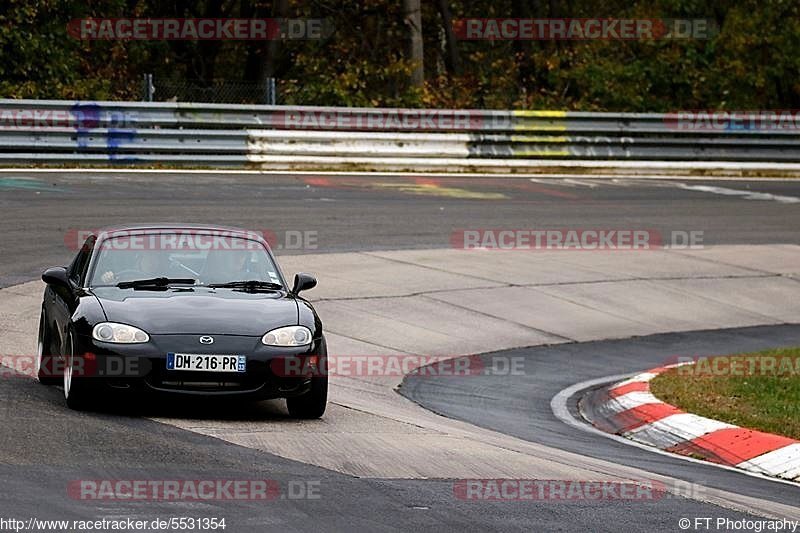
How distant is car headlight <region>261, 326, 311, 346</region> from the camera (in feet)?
31.3

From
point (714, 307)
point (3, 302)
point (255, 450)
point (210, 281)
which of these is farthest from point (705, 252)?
point (255, 450)

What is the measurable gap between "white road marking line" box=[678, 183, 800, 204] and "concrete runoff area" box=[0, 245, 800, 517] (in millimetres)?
4771

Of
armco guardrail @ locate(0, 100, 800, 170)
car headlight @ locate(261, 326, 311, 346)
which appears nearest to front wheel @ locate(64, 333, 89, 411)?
car headlight @ locate(261, 326, 311, 346)

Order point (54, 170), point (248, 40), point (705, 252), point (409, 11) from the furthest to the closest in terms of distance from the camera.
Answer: point (248, 40)
point (409, 11)
point (54, 170)
point (705, 252)

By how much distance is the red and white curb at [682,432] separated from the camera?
31.8 ft

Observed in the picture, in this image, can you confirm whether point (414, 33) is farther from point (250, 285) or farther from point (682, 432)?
point (682, 432)

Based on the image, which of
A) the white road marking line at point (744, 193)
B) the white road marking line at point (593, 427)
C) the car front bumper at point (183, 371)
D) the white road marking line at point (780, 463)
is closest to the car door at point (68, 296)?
the car front bumper at point (183, 371)

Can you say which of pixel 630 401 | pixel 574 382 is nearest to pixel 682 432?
pixel 630 401

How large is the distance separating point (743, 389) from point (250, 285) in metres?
4.36

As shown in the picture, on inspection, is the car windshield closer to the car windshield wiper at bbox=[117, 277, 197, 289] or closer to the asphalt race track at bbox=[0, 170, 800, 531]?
Result: the car windshield wiper at bbox=[117, 277, 197, 289]

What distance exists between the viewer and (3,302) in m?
14.4

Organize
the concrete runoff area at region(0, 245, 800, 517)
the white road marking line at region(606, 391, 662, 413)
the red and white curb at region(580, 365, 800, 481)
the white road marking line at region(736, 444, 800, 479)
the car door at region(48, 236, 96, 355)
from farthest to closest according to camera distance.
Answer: the white road marking line at region(606, 391, 662, 413) → the car door at region(48, 236, 96, 355) → the red and white curb at region(580, 365, 800, 481) → the white road marking line at region(736, 444, 800, 479) → the concrete runoff area at region(0, 245, 800, 517)

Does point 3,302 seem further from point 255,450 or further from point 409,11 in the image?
point 409,11

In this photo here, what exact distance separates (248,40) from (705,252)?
2089cm
